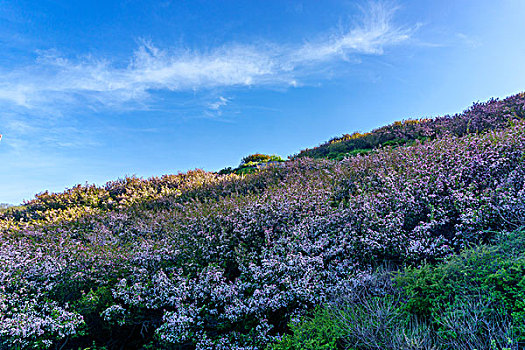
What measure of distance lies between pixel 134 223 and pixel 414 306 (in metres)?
7.92

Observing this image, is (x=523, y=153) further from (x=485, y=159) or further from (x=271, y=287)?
(x=271, y=287)

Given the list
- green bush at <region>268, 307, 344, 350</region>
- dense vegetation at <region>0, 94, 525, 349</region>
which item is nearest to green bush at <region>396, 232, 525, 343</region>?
dense vegetation at <region>0, 94, 525, 349</region>

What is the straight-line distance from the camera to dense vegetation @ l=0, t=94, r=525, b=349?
356 cm

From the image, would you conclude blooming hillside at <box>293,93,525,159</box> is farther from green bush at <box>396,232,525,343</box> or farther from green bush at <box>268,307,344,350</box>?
green bush at <box>268,307,344,350</box>

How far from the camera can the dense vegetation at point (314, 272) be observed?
3.56 meters

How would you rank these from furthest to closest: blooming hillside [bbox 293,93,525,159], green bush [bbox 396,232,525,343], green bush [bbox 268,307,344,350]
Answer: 1. blooming hillside [bbox 293,93,525,159]
2. green bush [bbox 268,307,344,350]
3. green bush [bbox 396,232,525,343]

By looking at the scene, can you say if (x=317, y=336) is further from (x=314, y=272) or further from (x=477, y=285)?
(x=477, y=285)

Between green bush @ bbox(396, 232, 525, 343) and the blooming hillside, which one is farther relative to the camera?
the blooming hillside

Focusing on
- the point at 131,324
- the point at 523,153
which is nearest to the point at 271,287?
the point at 131,324

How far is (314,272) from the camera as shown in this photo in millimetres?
4953

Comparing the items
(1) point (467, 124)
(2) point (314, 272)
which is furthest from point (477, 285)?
(1) point (467, 124)

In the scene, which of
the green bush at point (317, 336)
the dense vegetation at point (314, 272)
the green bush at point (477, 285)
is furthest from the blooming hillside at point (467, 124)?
the green bush at point (317, 336)

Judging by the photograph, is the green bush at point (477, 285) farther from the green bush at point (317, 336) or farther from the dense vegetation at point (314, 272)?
the green bush at point (317, 336)

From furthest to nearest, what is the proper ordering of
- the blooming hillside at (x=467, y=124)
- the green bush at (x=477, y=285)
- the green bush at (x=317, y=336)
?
the blooming hillside at (x=467, y=124) < the green bush at (x=317, y=336) < the green bush at (x=477, y=285)
